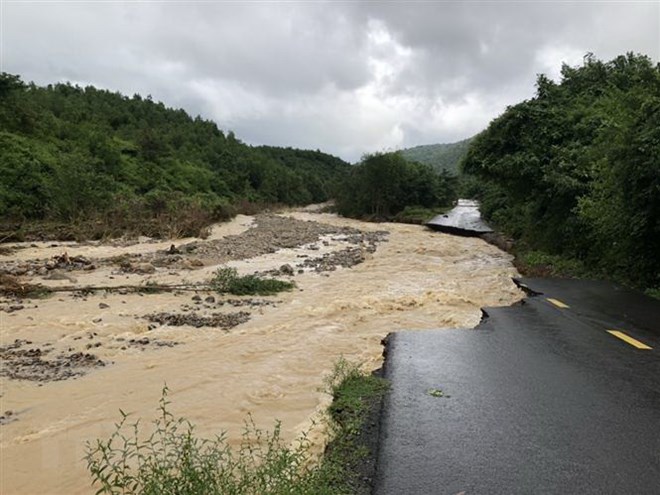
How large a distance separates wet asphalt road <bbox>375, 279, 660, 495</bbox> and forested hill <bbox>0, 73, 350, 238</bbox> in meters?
27.1

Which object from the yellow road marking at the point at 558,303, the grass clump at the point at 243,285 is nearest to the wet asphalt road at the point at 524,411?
the yellow road marking at the point at 558,303

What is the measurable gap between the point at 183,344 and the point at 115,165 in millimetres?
44632

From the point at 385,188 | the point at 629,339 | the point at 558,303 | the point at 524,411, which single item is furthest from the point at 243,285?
the point at 385,188

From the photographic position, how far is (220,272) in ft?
52.8

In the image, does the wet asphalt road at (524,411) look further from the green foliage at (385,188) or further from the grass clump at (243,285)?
the green foliage at (385,188)

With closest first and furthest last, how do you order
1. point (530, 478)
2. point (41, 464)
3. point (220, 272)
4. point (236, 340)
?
point (530, 478)
point (41, 464)
point (236, 340)
point (220, 272)

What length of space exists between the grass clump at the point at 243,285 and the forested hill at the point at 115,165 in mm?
16745

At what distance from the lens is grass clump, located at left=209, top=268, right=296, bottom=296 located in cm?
1495

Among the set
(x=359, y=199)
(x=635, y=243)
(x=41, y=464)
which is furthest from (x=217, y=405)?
(x=359, y=199)

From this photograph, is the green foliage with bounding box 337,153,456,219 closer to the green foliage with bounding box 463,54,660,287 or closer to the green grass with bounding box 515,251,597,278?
the green foliage with bounding box 463,54,660,287

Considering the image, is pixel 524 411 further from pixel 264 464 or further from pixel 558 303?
pixel 558 303

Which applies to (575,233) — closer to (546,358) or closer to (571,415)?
(546,358)

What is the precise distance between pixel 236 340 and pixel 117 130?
6438 cm

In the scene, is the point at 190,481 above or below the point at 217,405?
above
